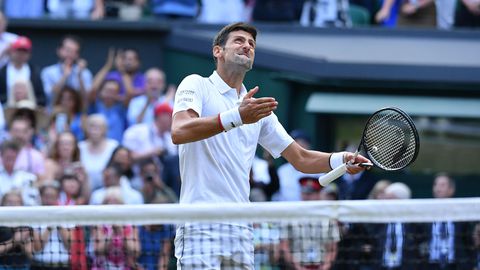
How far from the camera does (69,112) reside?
575 inches

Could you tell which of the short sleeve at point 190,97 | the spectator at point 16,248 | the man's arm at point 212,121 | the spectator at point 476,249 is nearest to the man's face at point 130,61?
the spectator at point 16,248

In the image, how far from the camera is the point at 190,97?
775cm

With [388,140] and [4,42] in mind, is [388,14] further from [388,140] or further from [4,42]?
[388,140]

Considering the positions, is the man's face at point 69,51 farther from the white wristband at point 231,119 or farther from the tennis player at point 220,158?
the white wristband at point 231,119

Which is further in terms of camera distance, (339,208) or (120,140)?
Result: (120,140)

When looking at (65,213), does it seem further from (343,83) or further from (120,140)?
(343,83)

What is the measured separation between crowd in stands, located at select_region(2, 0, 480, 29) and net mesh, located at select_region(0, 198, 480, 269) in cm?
520

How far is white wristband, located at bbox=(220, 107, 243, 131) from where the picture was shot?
7.37 metres

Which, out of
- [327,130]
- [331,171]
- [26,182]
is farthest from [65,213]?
[327,130]

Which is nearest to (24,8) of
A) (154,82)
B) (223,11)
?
(223,11)

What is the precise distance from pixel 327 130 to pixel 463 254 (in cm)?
413

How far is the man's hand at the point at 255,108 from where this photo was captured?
24.0 ft

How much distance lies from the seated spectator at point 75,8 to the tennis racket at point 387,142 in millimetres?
9277

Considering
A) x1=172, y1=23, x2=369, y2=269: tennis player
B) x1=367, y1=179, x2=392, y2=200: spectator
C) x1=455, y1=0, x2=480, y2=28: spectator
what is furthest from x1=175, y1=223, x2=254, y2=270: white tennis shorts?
x1=455, y1=0, x2=480, y2=28: spectator
